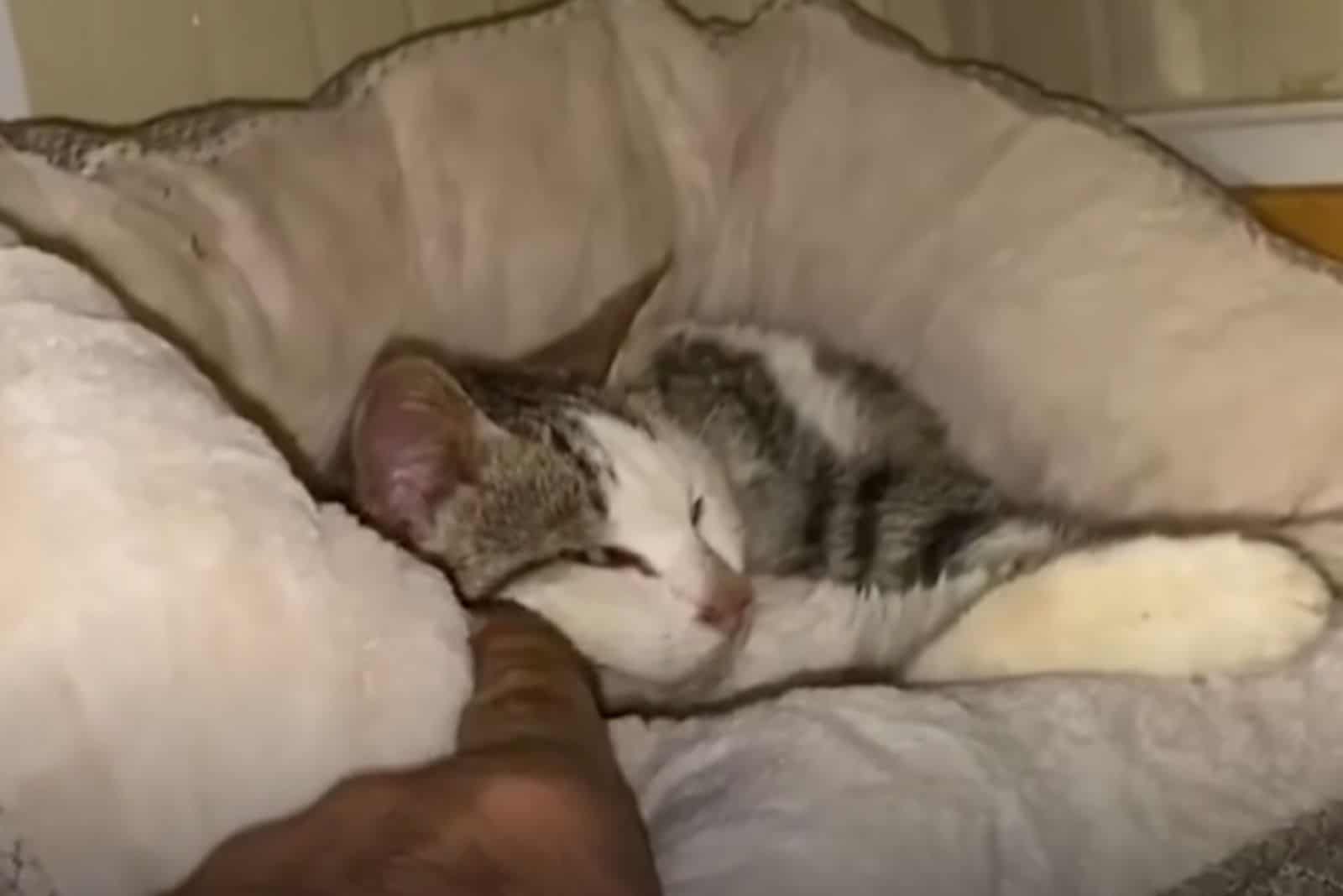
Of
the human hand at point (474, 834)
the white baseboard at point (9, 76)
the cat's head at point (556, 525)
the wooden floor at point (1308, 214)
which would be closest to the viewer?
the human hand at point (474, 834)

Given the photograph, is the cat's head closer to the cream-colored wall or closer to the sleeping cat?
the sleeping cat

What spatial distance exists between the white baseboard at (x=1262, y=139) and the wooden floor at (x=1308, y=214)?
0.05 feet

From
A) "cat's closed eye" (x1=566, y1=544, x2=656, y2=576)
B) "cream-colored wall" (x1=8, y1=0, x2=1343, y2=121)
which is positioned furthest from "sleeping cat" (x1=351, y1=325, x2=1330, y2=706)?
"cream-colored wall" (x1=8, y1=0, x2=1343, y2=121)

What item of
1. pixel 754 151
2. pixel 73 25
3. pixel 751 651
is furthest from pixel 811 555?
pixel 73 25

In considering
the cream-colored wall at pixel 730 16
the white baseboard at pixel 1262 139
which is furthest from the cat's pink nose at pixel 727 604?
the white baseboard at pixel 1262 139

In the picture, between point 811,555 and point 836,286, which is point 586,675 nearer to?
point 811,555

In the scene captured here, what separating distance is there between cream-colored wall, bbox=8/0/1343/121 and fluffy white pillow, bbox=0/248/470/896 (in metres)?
0.57

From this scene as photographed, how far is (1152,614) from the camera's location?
1090 millimetres

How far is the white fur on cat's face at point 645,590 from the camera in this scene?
3.94 feet

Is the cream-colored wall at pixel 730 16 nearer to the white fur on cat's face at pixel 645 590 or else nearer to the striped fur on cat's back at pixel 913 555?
the striped fur on cat's back at pixel 913 555

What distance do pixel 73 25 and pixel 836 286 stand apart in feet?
2.03

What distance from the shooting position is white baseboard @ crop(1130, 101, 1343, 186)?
1655 mm

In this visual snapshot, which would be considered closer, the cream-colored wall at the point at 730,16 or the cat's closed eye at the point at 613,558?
the cat's closed eye at the point at 613,558

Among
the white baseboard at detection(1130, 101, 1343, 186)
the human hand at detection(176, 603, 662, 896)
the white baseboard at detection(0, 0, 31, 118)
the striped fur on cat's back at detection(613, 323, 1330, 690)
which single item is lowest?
the striped fur on cat's back at detection(613, 323, 1330, 690)
